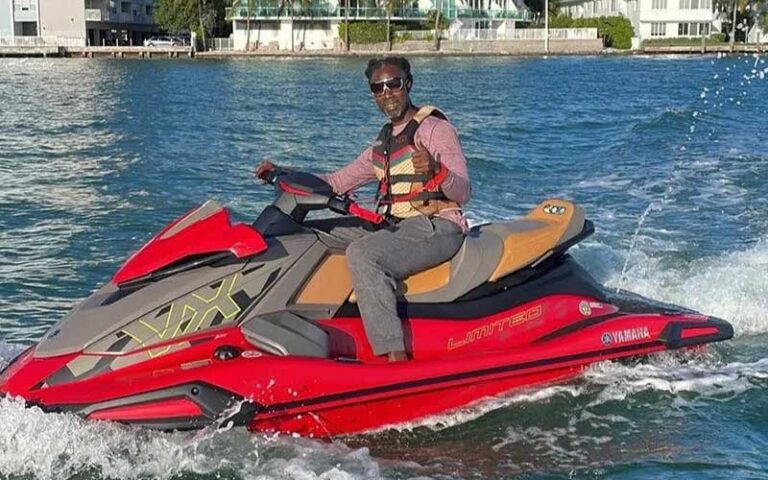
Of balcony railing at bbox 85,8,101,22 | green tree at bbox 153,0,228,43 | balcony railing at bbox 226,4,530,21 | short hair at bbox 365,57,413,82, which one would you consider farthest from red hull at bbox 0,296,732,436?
balcony railing at bbox 85,8,101,22

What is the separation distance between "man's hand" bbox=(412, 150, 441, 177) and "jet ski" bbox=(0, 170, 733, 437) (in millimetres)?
398

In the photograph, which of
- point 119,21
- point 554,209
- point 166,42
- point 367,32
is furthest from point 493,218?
point 119,21

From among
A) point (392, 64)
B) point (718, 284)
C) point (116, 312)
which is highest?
point (392, 64)

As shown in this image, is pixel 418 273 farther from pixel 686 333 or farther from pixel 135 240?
pixel 135 240

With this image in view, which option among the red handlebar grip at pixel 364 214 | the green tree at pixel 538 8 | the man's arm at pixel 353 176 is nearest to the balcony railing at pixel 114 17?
the green tree at pixel 538 8

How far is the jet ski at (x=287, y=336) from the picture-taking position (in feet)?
14.7

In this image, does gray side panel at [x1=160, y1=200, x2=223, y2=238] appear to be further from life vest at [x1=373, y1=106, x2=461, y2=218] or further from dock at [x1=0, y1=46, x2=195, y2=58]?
dock at [x1=0, y1=46, x2=195, y2=58]

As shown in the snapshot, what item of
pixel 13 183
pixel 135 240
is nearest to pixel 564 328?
pixel 135 240

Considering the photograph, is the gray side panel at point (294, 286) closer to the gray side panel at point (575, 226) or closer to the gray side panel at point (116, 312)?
the gray side panel at point (116, 312)

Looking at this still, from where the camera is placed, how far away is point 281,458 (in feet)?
14.9

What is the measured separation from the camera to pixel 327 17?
73938 millimetres

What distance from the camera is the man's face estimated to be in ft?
16.1

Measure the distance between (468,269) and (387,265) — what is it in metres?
0.55

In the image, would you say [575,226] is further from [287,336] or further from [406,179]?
[287,336]
